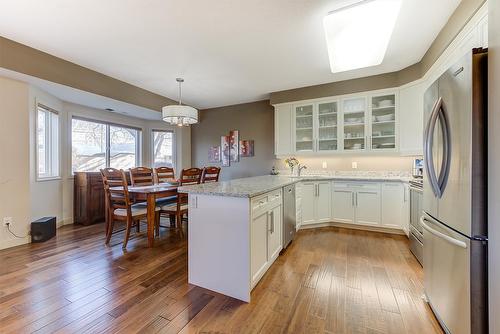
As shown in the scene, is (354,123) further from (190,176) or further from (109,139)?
(109,139)

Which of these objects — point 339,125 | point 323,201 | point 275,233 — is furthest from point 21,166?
point 339,125

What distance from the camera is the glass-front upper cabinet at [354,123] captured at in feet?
12.5

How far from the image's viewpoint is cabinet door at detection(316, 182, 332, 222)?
3.76m

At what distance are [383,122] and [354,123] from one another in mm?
446

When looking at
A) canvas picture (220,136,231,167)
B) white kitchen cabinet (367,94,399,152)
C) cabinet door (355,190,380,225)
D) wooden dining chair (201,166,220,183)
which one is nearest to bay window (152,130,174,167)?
canvas picture (220,136,231,167)

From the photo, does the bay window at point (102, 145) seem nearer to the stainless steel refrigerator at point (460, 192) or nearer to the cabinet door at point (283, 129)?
the cabinet door at point (283, 129)

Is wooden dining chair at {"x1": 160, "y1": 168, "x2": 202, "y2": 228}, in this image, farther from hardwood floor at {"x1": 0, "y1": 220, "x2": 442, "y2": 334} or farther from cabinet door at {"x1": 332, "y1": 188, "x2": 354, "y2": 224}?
cabinet door at {"x1": 332, "y1": 188, "x2": 354, "y2": 224}

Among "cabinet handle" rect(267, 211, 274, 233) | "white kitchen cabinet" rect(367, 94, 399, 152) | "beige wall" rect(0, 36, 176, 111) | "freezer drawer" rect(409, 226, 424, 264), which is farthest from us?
"white kitchen cabinet" rect(367, 94, 399, 152)

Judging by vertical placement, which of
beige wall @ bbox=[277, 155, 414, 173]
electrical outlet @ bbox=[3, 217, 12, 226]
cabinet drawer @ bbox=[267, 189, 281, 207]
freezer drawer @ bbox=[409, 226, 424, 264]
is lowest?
freezer drawer @ bbox=[409, 226, 424, 264]

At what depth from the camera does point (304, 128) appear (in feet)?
14.1

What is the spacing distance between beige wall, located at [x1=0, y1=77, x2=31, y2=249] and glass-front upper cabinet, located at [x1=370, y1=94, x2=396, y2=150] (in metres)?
5.36

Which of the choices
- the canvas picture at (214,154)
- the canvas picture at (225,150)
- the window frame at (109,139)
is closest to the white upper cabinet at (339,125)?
the canvas picture at (225,150)

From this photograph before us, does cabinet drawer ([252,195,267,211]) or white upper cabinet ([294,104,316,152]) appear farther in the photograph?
white upper cabinet ([294,104,316,152])

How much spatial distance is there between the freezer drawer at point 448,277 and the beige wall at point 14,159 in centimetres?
472
